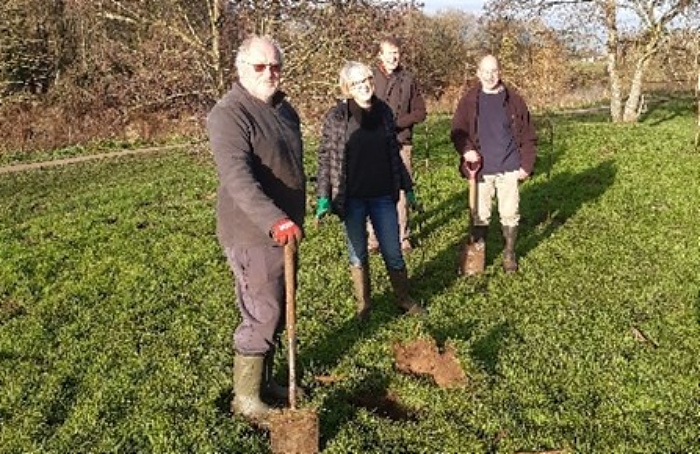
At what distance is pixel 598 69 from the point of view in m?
36.7

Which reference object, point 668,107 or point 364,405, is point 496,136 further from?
point 668,107

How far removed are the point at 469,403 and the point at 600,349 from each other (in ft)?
5.08

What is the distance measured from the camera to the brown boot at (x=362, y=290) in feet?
22.2

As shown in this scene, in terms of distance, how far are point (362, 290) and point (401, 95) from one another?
2.80m

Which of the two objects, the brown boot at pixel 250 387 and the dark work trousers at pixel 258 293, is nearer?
the dark work trousers at pixel 258 293

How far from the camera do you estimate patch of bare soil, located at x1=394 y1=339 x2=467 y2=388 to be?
5.45 metres

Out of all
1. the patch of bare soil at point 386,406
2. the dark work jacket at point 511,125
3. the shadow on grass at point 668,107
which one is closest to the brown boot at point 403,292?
the patch of bare soil at point 386,406

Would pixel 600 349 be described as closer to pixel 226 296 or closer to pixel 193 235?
pixel 226 296

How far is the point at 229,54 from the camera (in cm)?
1278

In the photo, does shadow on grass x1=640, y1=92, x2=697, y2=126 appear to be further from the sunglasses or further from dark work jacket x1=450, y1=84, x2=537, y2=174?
the sunglasses

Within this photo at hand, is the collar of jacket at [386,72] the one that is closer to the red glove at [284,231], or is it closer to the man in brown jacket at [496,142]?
the man in brown jacket at [496,142]

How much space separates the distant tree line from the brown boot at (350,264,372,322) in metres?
5.94

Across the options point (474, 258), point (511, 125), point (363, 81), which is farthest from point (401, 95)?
point (363, 81)

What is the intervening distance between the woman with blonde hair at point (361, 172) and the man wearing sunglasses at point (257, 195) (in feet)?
5.10
